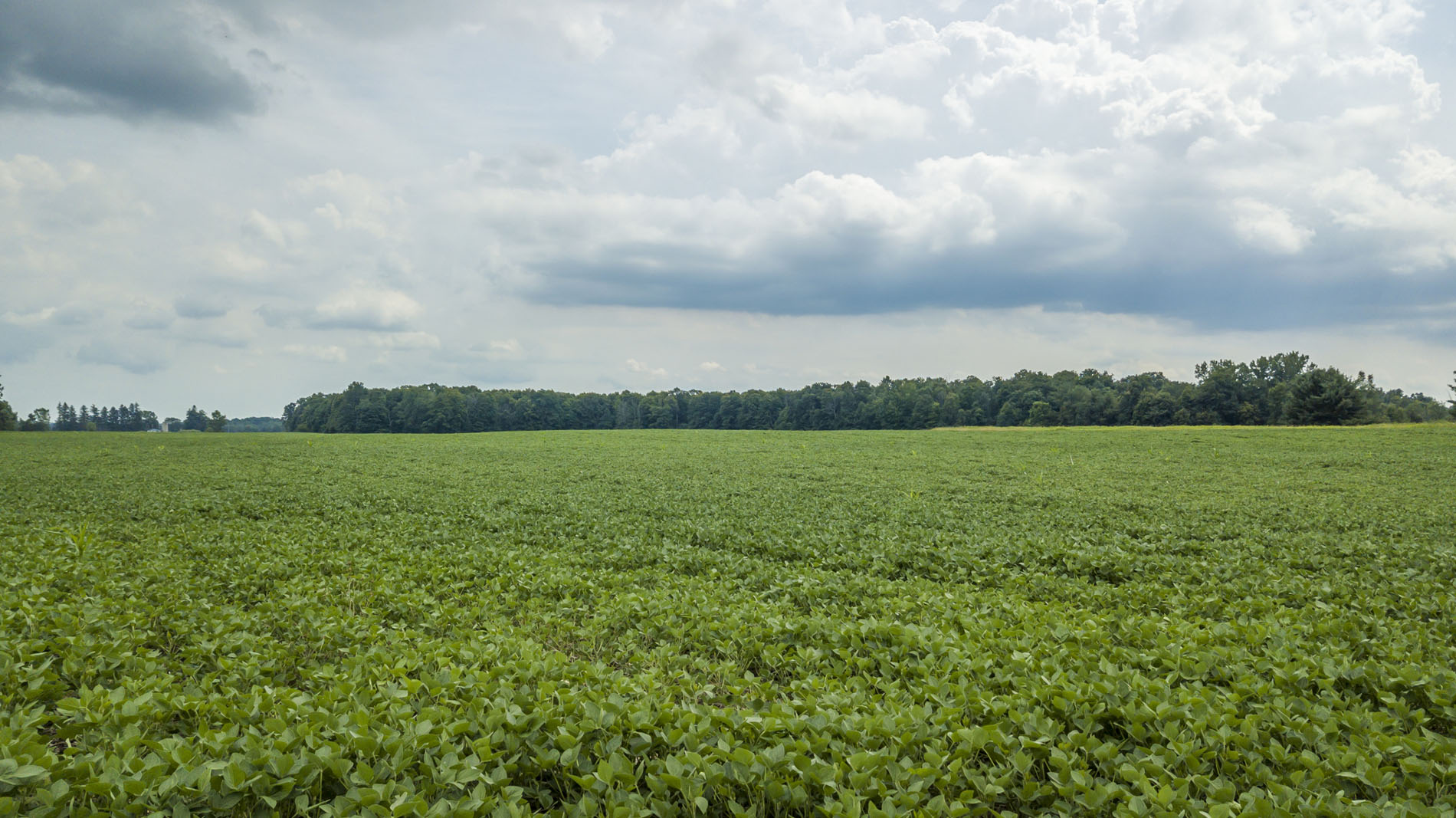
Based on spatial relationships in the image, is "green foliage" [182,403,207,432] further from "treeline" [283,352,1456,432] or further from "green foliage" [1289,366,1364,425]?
"green foliage" [1289,366,1364,425]

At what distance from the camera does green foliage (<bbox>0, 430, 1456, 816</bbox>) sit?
397cm

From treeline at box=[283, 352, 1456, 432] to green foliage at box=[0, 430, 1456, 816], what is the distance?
90.5 meters

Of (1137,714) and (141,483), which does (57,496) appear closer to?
(141,483)

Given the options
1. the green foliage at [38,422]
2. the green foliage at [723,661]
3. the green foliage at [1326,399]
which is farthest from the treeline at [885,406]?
the green foliage at [723,661]

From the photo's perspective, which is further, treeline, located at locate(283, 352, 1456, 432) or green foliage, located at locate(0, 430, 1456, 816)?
treeline, located at locate(283, 352, 1456, 432)

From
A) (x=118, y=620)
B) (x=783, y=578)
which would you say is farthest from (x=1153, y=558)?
(x=118, y=620)

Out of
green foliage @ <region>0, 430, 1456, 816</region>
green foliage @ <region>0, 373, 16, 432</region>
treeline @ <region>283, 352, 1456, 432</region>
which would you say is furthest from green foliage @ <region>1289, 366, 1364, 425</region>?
green foliage @ <region>0, 373, 16, 432</region>

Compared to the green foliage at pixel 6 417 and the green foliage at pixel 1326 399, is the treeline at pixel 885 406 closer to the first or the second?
the green foliage at pixel 1326 399

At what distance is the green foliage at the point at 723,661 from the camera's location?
397 cm

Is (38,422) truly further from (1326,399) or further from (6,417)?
(1326,399)

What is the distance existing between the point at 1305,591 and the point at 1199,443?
138ft

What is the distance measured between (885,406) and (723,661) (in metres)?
107

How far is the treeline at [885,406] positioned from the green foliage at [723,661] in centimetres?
9049

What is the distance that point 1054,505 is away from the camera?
1828 cm
